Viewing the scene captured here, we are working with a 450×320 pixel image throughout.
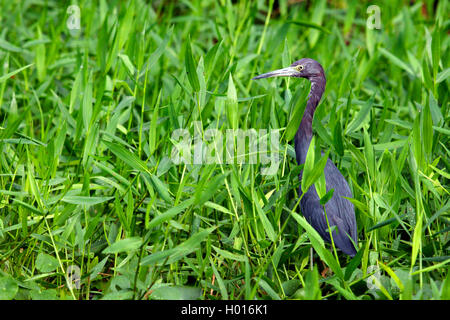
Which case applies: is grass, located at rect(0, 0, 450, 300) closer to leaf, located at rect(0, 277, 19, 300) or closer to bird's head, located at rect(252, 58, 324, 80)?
leaf, located at rect(0, 277, 19, 300)

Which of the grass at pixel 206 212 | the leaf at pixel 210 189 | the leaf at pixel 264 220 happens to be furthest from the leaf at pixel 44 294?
the leaf at pixel 264 220

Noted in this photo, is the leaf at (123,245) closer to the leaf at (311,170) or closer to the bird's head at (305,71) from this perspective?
the leaf at (311,170)

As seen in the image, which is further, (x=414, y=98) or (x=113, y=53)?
(x=414, y=98)

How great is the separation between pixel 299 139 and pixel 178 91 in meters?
0.56

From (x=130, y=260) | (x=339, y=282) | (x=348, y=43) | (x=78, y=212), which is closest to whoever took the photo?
(x=339, y=282)

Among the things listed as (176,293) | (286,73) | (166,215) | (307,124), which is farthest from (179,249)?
(286,73)

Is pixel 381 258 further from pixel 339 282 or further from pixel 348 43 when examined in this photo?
pixel 348 43

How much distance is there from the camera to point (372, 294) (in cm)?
175

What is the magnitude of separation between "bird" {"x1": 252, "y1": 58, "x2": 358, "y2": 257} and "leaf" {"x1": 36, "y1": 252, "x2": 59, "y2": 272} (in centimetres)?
83

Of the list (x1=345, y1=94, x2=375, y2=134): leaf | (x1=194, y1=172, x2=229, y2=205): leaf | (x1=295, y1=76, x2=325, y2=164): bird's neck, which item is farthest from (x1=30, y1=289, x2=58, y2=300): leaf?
(x1=345, y1=94, x2=375, y2=134): leaf

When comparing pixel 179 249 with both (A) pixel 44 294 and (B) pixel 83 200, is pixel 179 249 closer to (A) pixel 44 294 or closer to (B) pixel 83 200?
(B) pixel 83 200

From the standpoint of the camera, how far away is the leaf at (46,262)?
1.85 metres
